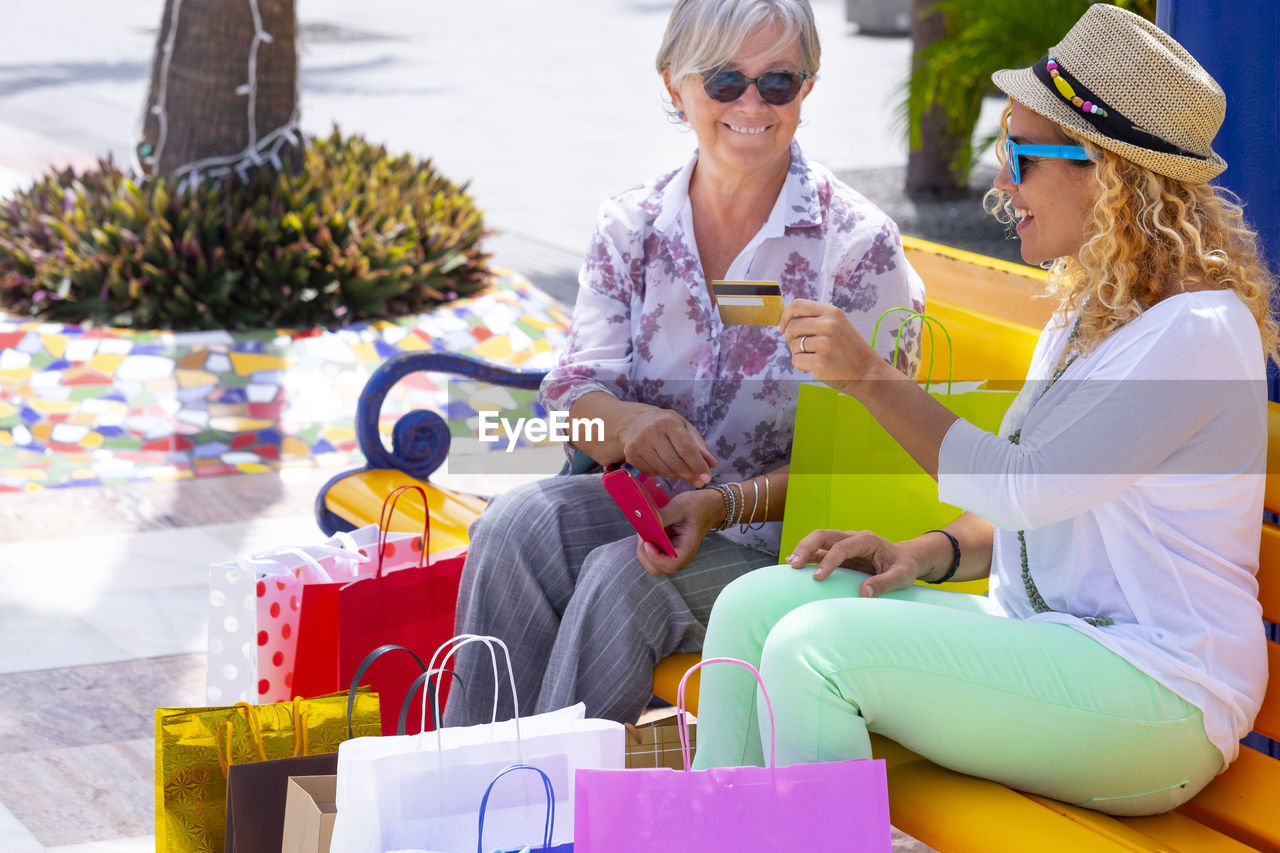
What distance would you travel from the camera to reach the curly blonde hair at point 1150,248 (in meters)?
2.34

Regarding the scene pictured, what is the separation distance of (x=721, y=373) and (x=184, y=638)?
1.94 metres

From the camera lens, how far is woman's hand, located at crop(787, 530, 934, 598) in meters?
2.63

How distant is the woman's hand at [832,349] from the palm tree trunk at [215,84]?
553 cm

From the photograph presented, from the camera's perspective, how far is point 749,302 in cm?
301

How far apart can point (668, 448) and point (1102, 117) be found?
43.3 inches

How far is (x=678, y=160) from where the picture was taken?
1397 cm

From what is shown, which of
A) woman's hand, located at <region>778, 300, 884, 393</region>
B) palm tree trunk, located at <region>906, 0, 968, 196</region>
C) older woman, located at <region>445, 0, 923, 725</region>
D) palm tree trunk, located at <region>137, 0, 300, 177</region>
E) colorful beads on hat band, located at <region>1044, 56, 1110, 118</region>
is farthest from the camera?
palm tree trunk, located at <region>906, 0, 968, 196</region>

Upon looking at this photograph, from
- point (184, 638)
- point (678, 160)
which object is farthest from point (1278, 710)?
point (678, 160)

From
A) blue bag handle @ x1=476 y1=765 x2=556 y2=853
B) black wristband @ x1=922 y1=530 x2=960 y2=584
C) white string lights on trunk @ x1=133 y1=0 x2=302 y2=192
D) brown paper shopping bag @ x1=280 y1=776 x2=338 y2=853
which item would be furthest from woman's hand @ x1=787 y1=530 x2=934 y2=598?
white string lights on trunk @ x1=133 y1=0 x2=302 y2=192

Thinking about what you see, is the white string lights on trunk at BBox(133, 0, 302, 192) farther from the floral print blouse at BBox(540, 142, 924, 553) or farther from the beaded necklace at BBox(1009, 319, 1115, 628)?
the beaded necklace at BBox(1009, 319, 1115, 628)

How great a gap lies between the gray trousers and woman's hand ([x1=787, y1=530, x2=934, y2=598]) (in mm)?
423

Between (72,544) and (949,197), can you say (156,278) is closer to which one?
(72,544)

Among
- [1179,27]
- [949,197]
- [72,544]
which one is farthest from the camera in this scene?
[949,197]

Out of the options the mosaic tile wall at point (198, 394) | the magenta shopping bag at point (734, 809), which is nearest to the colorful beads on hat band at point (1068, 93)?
the magenta shopping bag at point (734, 809)
